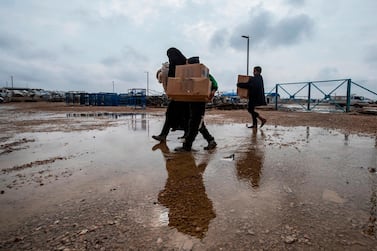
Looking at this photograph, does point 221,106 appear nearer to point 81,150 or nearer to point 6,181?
point 81,150

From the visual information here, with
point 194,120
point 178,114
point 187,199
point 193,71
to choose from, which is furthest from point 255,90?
point 187,199

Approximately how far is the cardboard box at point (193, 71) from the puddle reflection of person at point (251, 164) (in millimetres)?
1441

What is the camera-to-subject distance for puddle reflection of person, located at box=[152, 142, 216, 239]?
5.78 ft

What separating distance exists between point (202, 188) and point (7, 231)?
62.4 inches

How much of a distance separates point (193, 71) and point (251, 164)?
169cm

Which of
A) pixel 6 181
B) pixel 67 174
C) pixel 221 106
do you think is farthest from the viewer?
pixel 221 106

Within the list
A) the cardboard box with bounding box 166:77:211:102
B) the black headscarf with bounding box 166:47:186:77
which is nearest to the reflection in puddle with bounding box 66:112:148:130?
the black headscarf with bounding box 166:47:186:77

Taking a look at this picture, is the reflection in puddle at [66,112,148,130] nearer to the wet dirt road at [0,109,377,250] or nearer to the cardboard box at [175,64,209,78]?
the cardboard box at [175,64,209,78]

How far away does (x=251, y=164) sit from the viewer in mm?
3371

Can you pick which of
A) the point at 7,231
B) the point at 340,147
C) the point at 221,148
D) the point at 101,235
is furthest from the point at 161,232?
the point at 340,147

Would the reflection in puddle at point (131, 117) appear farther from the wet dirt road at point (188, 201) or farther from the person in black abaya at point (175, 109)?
the wet dirt road at point (188, 201)

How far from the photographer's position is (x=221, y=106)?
69.3 feet

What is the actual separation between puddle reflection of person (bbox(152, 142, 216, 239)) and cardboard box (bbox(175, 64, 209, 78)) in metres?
1.40

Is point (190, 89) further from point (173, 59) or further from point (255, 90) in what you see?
point (255, 90)
